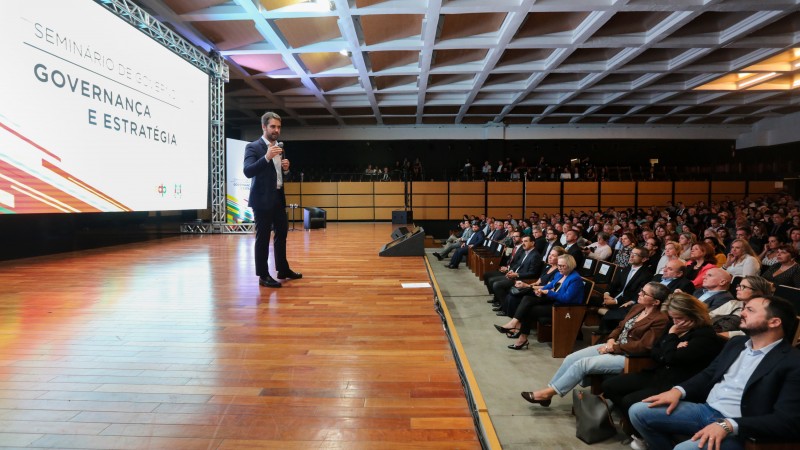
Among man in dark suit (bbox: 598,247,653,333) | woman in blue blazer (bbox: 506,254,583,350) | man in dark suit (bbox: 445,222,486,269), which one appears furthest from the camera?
man in dark suit (bbox: 445,222,486,269)

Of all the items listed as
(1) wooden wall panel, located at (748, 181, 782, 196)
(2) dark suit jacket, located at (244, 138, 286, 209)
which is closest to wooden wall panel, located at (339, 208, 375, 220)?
(2) dark suit jacket, located at (244, 138, 286, 209)

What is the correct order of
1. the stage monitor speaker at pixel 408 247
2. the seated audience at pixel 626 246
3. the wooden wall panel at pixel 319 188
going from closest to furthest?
the seated audience at pixel 626 246 < the stage monitor speaker at pixel 408 247 < the wooden wall panel at pixel 319 188

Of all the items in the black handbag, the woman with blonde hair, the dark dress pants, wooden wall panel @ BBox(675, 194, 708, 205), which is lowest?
the black handbag

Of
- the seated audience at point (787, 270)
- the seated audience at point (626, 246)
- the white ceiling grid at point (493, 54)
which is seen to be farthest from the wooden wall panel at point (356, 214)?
the seated audience at point (787, 270)

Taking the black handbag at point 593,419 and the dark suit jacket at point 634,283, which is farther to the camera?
the dark suit jacket at point 634,283

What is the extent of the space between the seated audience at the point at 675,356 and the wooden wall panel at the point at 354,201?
15.5m

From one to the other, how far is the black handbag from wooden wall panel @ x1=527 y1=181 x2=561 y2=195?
15.8 metres

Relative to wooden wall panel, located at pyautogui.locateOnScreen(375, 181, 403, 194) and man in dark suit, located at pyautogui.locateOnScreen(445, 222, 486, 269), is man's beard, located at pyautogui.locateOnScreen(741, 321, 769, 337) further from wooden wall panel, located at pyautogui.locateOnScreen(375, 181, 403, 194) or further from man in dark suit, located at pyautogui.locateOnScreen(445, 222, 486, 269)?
wooden wall panel, located at pyautogui.locateOnScreen(375, 181, 403, 194)

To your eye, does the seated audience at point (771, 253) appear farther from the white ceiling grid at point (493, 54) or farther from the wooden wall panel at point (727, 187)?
the wooden wall panel at point (727, 187)

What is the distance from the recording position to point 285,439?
64.0 inches

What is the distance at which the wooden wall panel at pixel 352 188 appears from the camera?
58.0 feet

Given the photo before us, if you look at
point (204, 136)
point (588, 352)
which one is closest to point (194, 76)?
point (204, 136)

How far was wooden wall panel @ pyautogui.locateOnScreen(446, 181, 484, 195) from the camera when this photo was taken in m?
17.6

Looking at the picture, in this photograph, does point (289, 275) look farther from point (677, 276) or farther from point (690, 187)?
point (690, 187)
